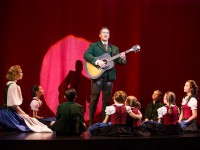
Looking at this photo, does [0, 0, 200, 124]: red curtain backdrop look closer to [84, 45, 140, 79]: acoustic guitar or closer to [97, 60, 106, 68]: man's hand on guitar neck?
[84, 45, 140, 79]: acoustic guitar

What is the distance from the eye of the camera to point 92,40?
6.96m

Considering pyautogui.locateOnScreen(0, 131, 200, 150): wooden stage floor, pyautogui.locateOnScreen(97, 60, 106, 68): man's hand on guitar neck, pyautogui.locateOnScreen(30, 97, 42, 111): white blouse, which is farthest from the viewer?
pyautogui.locateOnScreen(30, 97, 42, 111): white blouse

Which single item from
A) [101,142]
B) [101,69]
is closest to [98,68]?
[101,69]

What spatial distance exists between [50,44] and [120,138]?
119 inches

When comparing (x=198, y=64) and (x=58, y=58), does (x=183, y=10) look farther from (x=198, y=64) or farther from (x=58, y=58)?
(x=58, y=58)

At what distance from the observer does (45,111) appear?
6.70m

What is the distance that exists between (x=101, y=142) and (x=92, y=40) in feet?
10.2

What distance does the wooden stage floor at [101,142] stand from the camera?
13.2ft

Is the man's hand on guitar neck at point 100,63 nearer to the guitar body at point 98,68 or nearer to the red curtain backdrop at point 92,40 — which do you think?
the guitar body at point 98,68

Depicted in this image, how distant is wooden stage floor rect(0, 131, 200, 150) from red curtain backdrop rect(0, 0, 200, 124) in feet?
8.12

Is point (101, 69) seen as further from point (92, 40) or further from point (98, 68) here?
point (92, 40)

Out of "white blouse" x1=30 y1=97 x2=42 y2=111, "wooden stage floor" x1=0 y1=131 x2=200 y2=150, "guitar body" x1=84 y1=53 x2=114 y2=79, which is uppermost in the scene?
"guitar body" x1=84 y1=53 x2=114 y2=79

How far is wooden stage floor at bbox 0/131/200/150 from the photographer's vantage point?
4030 millimetres

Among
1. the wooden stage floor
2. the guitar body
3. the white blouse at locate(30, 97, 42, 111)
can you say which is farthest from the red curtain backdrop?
the wooden stage floor
